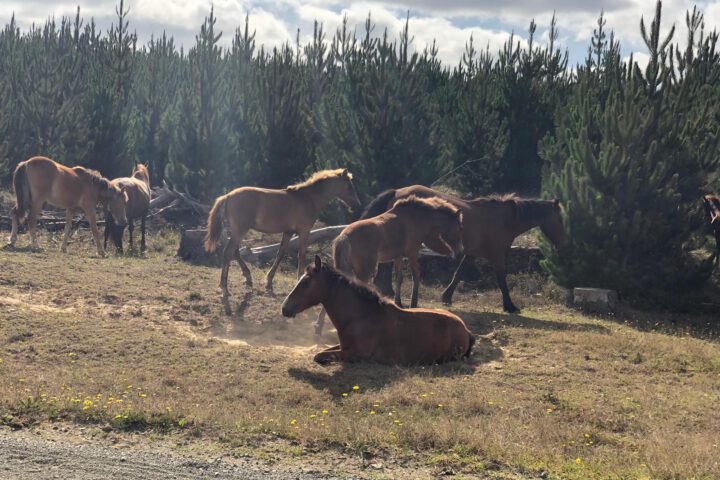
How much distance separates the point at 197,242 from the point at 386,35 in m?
8.76

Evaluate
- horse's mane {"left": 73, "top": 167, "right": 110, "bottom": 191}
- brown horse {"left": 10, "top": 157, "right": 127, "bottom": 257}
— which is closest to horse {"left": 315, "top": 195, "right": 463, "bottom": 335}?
brown horse {"left": 10, "top": 157, "right": 127, "bottom": 257}

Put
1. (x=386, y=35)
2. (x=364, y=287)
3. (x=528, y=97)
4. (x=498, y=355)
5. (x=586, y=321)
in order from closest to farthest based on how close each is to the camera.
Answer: (x=364, y=287)
(x=498, y=355)
(x=586, y=321)
(x=386, y=35)
(x=528, y=97)

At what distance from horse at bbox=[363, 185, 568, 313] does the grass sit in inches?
68.5

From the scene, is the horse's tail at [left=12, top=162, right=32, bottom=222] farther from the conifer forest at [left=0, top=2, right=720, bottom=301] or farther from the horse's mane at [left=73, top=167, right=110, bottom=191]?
the conifer forest at [left=0, top=2, right=720, bottom=301]

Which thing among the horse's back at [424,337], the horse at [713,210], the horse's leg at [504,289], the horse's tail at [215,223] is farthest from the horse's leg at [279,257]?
the horse at [713,210]

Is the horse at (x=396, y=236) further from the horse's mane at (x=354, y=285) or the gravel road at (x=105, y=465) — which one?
the gravel road at (x=105, y=465)

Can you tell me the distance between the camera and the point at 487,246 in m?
14.9

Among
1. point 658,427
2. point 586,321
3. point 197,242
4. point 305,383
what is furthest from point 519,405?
point 197,242

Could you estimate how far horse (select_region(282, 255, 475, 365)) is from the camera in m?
9.48

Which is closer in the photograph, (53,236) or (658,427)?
(658,427)

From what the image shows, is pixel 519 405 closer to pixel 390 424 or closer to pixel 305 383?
pixel 390 424

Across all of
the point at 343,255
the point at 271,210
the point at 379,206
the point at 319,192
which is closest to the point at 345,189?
the point at 319,192

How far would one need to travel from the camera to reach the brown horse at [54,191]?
17.6 meters

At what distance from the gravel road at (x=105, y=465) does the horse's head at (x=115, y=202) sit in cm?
1323
